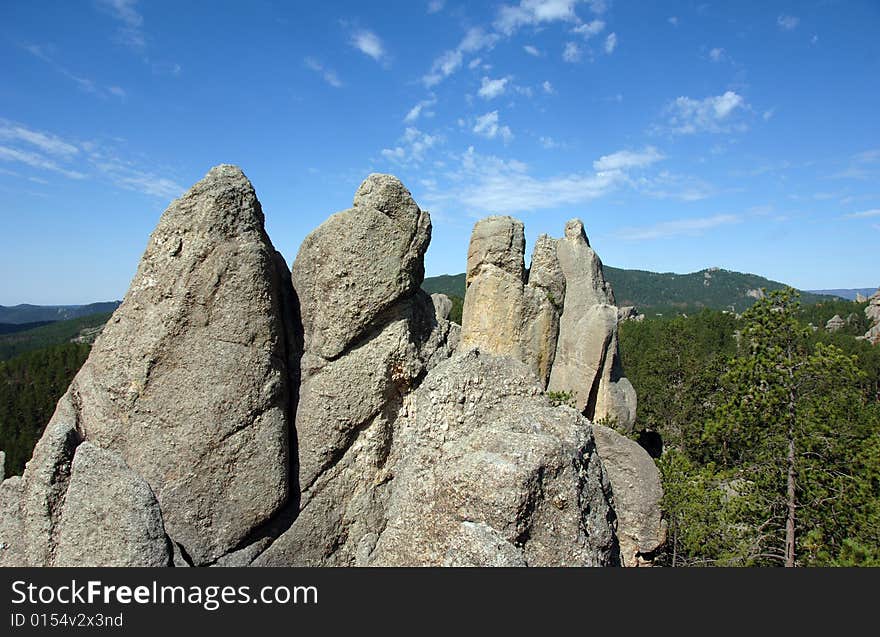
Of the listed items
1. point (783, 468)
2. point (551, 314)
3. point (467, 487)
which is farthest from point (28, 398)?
point (783, 468)

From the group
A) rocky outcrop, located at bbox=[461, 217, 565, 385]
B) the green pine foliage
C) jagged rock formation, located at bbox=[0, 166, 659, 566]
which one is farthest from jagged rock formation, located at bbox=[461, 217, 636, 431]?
the green pine foliage

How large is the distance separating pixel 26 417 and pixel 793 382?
51.2 metres

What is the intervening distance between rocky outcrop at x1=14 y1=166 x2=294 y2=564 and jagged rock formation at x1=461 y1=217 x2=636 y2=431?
731 centimetres

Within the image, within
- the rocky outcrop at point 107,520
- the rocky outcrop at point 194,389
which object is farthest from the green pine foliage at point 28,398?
the rocky outcrop at point 107,520

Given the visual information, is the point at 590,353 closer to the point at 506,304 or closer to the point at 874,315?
the point at 506,304

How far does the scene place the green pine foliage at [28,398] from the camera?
38844 millimetres

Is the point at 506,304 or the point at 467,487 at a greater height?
the point at 506,304

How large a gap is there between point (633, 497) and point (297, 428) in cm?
694

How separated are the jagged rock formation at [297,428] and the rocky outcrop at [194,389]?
0.07ft

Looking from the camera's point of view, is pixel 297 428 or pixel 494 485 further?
pixel 297 428

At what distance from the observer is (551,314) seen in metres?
15.3

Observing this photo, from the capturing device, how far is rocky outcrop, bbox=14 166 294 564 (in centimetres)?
721

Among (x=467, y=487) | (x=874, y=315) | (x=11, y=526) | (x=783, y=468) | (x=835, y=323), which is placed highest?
(x=874, y=315)
